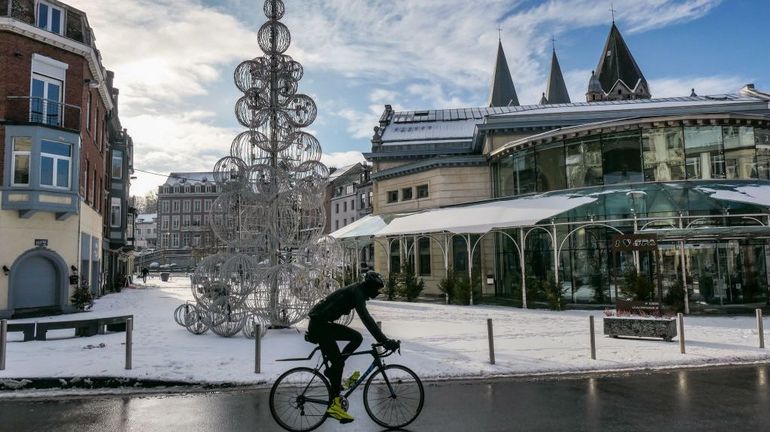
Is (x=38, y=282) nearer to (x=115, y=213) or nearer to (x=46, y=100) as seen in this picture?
(x=46, y=100)

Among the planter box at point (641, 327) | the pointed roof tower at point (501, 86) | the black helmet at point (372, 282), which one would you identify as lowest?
the planter box at point (641, 327)

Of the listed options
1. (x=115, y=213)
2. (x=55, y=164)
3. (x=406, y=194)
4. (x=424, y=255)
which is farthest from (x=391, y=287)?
(x=115, y=213)

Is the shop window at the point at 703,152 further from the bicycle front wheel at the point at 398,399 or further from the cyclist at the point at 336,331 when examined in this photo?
the cyclist at the point at 336,331

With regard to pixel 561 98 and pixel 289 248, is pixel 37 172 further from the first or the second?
pixel 561 98

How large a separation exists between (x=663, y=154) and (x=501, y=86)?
46536 millimetres

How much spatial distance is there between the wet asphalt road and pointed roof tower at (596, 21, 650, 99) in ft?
215

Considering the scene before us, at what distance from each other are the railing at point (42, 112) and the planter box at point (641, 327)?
2060cm

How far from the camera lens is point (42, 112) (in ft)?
66.0

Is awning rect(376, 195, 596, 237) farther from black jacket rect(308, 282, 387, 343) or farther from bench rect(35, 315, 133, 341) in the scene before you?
black jacket rect(308, 282, 387, 343)

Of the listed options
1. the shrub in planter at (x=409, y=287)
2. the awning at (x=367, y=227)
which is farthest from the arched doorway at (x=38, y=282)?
the shrub in planter at (x=409, y=287)

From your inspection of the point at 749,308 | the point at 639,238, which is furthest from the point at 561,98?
the point at 639,238

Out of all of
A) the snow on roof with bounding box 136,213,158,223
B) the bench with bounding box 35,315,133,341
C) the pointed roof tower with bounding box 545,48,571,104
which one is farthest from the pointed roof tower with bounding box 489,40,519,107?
the snow on roof with bounding box 136,213,158,223

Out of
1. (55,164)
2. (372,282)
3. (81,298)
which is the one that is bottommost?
(81,298)

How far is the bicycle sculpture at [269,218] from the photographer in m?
13.0
